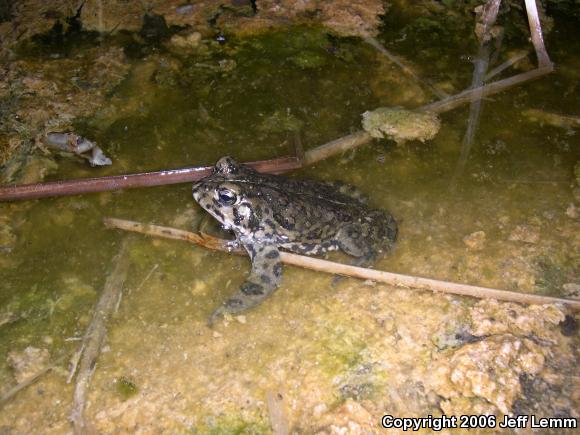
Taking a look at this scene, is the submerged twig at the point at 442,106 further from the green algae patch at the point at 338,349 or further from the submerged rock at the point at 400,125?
the green algae patch at the point at 338,349

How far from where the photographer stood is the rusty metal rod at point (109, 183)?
381 cm

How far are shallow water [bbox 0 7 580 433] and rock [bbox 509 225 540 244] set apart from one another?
0.04 metres

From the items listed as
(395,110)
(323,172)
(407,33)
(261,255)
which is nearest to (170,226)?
(261,255)

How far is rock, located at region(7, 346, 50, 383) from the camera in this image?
3129 millimetres

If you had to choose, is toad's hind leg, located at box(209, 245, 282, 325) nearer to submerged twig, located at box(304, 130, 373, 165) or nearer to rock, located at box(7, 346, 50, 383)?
submerged twig, located at box(304, 130, 373, 165)

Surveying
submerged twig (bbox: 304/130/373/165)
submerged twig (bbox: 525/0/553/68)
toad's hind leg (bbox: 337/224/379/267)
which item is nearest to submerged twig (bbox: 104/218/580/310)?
toad's hind leg (bbox: 337/224/379/267)

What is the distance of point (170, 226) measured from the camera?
3.85 meters

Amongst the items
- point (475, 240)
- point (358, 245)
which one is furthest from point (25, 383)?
point (475, 240)

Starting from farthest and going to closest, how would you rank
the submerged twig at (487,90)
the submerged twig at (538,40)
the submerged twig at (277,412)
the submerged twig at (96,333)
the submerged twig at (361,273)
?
the submerged twig at (538,40), the submerged twig at (487,90), the submerged twig at (361,273), the submerged twig at (96,333), the submerged twig at (277,412)

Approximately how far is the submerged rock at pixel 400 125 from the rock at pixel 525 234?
1.15 m

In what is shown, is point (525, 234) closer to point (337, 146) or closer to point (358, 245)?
point (358, 245)

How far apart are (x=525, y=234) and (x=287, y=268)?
1.85m

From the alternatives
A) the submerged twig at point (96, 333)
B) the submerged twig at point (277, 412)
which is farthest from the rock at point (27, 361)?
the submerged twig at point (277, 412)

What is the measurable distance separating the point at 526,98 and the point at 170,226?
353 cm
